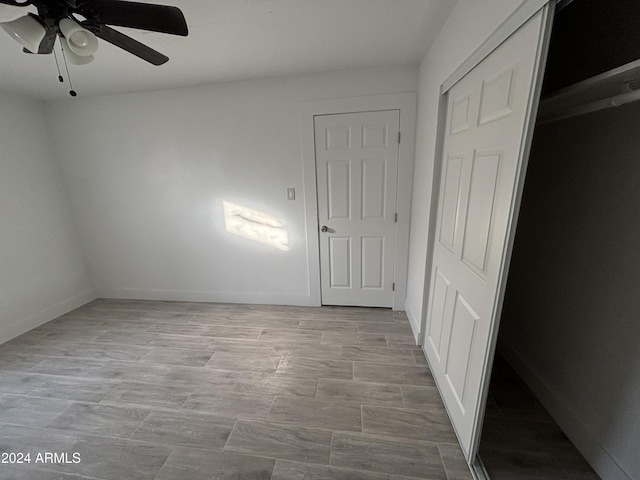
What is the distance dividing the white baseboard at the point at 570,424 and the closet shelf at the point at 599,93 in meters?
1.57

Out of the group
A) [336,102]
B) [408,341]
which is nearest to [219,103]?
[336,102]

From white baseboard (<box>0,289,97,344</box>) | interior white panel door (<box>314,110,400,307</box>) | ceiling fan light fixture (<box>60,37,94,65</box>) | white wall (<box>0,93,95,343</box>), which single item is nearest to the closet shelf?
interior white panel door (<box>314,110,400,307</box>)

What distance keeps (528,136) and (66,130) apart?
4.19m

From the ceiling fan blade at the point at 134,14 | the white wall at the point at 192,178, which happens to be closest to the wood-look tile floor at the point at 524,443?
the white wall at the point at 192,178

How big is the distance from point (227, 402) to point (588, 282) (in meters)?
2.26

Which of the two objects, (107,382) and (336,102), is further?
(336,102)

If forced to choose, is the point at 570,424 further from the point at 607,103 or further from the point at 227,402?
the point at 227,402

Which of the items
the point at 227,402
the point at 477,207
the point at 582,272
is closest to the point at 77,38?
the point at 477,207

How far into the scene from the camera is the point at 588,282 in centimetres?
131

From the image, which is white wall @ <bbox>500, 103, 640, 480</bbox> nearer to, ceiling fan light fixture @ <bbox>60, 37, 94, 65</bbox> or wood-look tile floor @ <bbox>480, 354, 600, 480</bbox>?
wood-look tile floor @ <bbox>480, 354, 600, 480</bbox>

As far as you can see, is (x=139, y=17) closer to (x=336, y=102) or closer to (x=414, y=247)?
(x=336, y=102)

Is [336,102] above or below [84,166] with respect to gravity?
above

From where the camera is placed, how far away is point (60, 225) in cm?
291

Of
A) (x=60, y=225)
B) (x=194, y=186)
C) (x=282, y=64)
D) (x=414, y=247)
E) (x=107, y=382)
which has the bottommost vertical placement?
(x=107, y=382)
